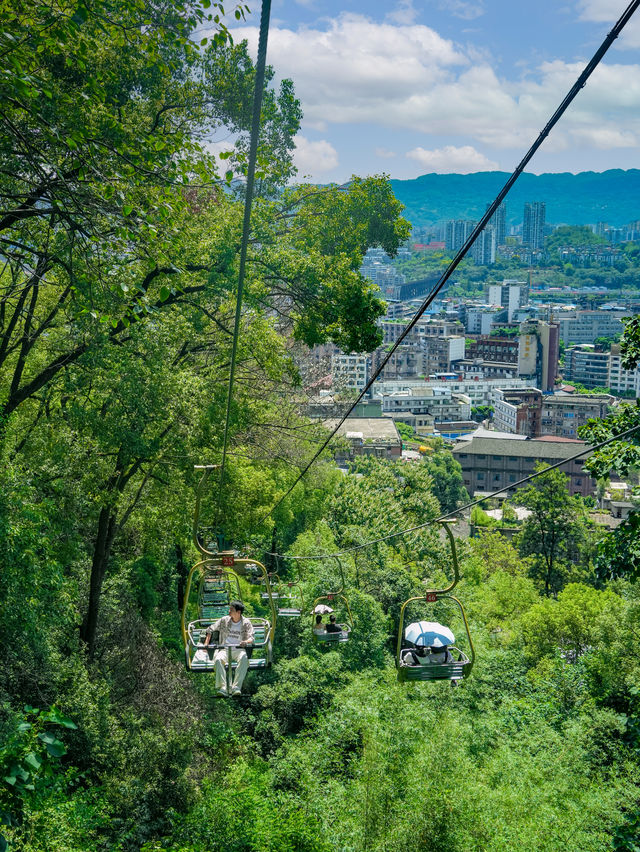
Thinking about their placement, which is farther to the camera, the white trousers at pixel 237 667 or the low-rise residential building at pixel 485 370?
the low-rise residential building at pixel 485 370

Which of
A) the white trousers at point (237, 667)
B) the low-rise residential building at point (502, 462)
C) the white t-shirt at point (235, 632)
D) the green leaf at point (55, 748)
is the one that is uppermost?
the green leaf at point (55, 748)

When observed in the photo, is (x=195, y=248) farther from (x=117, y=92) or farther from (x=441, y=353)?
(x=441, y=353)

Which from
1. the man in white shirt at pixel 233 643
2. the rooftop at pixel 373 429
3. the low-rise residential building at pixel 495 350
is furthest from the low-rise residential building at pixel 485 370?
the man in white shirt at pixel 233 643

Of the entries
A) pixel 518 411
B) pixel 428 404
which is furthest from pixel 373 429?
pixel 428 404

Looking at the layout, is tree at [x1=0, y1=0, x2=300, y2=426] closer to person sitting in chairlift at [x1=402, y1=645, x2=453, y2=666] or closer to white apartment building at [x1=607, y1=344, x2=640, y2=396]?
person sitting in chairlift at [x1=402, y1=645, x2=453, y2=666]

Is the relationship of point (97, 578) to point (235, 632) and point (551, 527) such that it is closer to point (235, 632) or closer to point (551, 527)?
point (235, 632)

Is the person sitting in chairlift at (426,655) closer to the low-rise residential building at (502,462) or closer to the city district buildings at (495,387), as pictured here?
the city district buildings at (495,387)

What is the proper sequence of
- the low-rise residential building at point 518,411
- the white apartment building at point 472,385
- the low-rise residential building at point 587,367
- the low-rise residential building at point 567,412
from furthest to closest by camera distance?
the low-rise residential building at point 587,367
the white apartment building at point 472,385
the low-rise residential building at point 567,412
the low-rise residential building at point 518,411
